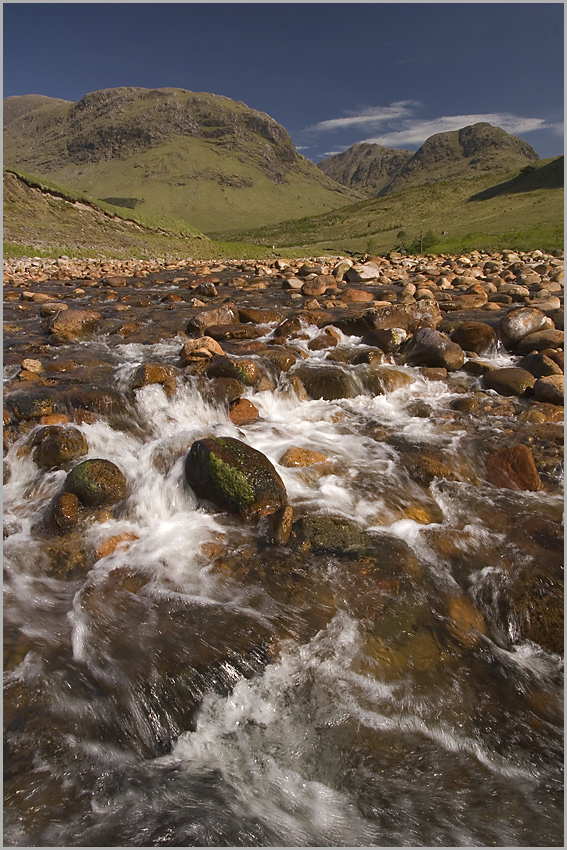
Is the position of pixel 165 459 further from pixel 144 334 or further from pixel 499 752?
pixel 144 334

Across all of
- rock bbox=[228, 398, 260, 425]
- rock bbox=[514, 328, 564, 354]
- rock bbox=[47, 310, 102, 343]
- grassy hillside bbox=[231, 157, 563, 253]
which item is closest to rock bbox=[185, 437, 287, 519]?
rock bbox=[228, 398, 260, 425]

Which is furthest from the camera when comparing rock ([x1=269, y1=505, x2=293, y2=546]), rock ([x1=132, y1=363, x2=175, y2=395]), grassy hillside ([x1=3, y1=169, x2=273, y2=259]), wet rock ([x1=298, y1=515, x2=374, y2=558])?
grassy hillside ([x1=3, y1=169, x2=273, y2=259])

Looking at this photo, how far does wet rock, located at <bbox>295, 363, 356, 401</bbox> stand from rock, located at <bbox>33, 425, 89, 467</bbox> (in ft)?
13.8

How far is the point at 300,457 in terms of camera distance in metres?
6.12

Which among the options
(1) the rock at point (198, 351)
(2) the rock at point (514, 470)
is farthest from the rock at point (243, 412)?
(2) the rock at point (514, 470)

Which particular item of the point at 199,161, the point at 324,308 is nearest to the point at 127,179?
the point at 199,161

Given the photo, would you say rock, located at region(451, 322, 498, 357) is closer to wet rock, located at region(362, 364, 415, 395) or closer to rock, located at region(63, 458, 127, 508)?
Result: wet rock, located at region(362, 364, 415, 395)

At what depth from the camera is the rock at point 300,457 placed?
6.05 meters

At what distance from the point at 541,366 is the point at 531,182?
6337cm

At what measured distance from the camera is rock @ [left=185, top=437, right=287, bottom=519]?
16.5 feet

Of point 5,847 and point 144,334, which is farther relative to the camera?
point 144,334

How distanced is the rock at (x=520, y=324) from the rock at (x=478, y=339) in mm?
289

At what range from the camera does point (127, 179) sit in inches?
6422

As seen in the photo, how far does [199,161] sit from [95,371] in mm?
202338
